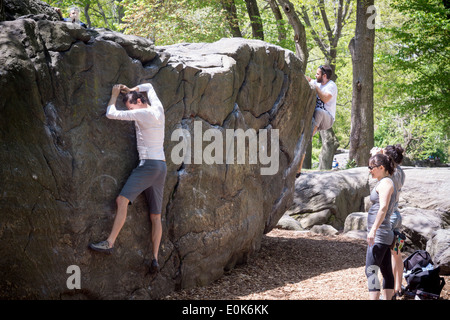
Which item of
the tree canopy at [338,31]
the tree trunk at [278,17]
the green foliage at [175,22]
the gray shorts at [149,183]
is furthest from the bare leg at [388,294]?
the green foliage at [175,22]

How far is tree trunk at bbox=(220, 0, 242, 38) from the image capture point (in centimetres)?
1825

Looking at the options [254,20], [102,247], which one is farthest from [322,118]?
[254,20]

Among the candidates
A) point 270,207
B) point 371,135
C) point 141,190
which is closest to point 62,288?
point 141,190

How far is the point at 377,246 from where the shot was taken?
17.9 ft

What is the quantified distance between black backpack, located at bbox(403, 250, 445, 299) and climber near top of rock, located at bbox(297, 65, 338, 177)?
3102 millimetres

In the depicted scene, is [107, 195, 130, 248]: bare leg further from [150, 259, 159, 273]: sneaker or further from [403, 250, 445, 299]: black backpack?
[403, 250, 445, 299]: black backpack

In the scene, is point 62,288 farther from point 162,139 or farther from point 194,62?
point 194,62

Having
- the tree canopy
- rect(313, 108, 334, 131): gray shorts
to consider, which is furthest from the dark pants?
the tree canopy

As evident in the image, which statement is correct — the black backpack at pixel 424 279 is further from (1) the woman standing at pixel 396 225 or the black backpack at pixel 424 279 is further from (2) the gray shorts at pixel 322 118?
(2) the gray shorts at pixel 322 118

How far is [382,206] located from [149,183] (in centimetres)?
250

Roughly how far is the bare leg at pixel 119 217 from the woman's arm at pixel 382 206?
2586mm

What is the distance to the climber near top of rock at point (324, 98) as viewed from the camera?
341 inches

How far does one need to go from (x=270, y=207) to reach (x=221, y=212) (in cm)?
162

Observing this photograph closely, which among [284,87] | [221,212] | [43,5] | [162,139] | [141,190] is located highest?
[43,5]
